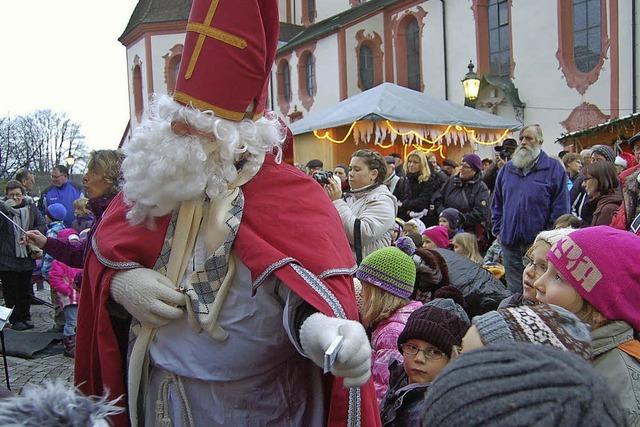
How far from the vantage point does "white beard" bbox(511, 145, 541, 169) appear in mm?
5562

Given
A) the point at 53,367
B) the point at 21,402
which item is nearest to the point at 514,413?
the point at 21,402

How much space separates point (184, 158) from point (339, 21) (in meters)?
22.9

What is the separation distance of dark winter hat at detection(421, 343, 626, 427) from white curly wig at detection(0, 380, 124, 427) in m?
0.54

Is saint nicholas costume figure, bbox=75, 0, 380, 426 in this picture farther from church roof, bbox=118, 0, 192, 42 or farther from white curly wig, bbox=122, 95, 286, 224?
church roof, bbox=118, 0, 192, 42

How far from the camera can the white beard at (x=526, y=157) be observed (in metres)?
5.56

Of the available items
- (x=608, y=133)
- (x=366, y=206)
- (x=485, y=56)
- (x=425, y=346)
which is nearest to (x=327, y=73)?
(x=485, y=56)

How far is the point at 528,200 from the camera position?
551 cm

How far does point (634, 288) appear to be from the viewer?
6.19 ft

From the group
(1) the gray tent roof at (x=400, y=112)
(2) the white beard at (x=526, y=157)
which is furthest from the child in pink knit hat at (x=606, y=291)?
(1) the gray tent roof at (x=400, y=112)

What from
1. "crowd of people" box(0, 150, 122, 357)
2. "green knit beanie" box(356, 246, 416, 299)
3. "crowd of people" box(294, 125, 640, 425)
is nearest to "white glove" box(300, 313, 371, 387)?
"crowd of people" box(294, 125, 640, 425)

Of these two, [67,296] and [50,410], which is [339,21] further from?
[50,410]

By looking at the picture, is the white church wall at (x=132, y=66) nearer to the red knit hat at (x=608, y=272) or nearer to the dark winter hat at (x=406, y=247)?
the dark winter hat at (x=406, y=247)

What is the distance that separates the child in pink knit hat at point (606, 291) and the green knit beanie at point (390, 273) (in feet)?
3.87

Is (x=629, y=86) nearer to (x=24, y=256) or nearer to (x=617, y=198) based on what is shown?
(x=617, y=198)
